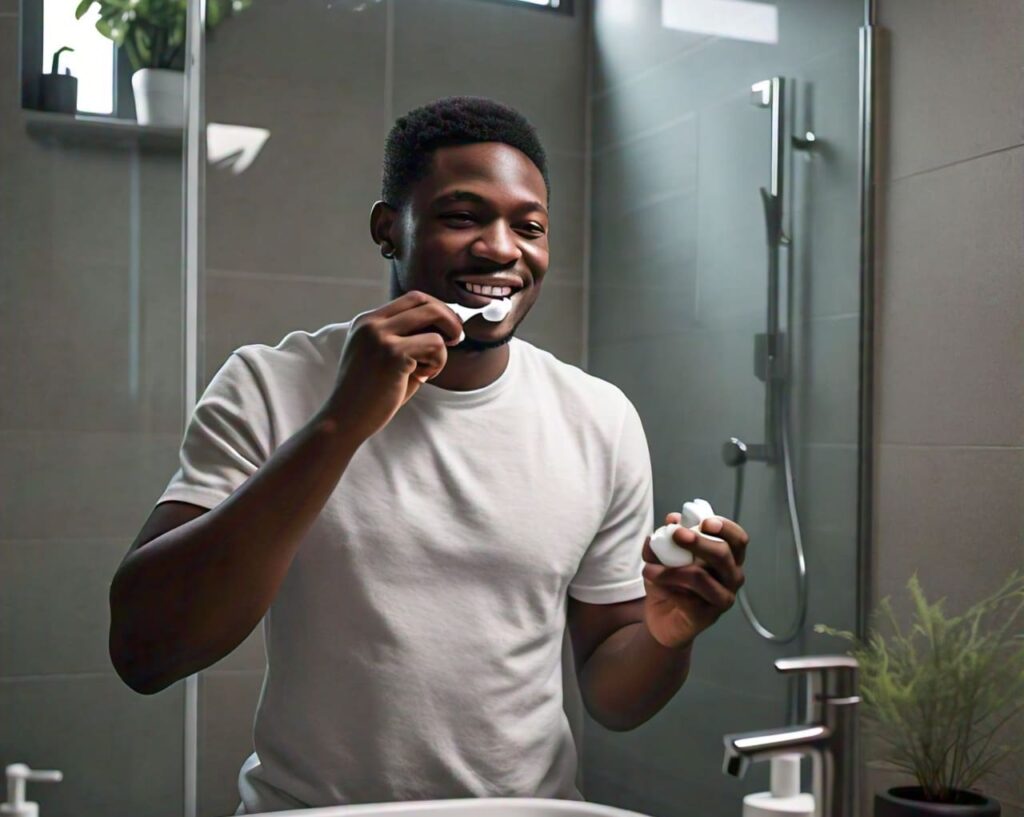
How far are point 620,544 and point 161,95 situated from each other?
66 centimetres

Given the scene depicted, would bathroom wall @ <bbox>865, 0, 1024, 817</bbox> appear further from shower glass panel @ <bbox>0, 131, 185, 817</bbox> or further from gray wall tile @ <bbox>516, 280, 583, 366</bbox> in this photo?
shower glass panel @ <bbox>0, 131, 185, 817</bbox>

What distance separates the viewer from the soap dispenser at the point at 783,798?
903 millimetres

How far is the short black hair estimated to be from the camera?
111 cm

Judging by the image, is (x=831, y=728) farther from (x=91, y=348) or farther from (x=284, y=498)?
(x=91, y=348)

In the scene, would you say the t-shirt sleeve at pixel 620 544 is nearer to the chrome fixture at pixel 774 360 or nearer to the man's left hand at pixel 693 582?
the man's left hand at pixel 693 582

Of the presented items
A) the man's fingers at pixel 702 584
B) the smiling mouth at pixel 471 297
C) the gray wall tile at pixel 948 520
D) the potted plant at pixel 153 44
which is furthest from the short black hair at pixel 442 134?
the gray wall tile at pixel 948 520

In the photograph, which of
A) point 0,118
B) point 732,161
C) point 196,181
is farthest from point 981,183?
point 0,118

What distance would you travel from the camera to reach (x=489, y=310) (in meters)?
1.08

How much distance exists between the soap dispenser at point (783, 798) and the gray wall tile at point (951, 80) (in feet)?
2.89

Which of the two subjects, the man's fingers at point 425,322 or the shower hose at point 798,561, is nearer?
the man's fingers at point 425,322

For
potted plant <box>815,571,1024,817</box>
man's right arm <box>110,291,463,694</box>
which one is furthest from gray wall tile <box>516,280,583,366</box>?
potted plant <box>815,571,1024,817</box>

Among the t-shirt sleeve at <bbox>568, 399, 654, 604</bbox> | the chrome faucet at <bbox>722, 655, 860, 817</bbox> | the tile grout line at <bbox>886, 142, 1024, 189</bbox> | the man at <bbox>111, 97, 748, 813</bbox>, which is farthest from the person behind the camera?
the tile grout line at <bbox>886, 142, 1024, 189</bbox>

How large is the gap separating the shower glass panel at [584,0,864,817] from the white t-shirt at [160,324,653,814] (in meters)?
0.17

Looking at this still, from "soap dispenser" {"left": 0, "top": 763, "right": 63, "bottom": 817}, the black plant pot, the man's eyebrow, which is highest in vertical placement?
the man's eyebrow
